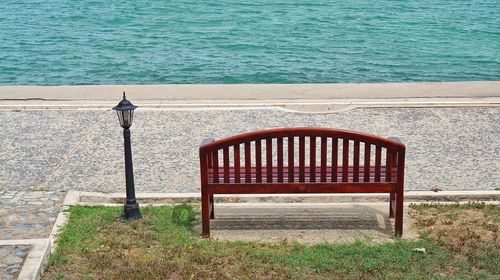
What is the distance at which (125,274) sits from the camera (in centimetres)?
627

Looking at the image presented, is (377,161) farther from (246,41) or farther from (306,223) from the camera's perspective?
(246,41)

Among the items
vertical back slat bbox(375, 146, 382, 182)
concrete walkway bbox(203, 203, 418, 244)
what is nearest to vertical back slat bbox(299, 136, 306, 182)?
concrete walkway bbox(203, 203, 418, 244)

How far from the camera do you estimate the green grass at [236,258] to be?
6.31 m

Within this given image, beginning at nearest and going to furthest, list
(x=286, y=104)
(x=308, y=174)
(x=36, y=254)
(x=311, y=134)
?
(x=36, y=254) < (x=311, y=134) < (x=308, y=174) < (x=286, y=104)

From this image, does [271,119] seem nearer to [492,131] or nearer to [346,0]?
[492,131]

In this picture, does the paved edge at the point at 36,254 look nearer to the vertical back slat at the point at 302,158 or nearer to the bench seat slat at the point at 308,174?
the bench seat slat at the point at 308,174

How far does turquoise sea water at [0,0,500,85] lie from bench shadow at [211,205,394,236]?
12928 millimetres

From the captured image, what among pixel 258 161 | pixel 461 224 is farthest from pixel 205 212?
→ pixel 461 224

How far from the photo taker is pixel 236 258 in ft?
21.7

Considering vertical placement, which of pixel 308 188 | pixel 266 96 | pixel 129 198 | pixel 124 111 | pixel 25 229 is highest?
pixel 124 111

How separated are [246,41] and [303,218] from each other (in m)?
21.0

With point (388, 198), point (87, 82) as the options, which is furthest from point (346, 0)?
point (388, 198)

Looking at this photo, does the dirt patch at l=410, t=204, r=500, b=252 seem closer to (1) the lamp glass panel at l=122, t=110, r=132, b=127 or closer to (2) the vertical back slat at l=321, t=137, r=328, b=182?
(2) the vertical back slat at l=321, t=137, r=328, b=182

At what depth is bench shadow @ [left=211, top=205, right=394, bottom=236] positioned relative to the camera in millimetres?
7418
